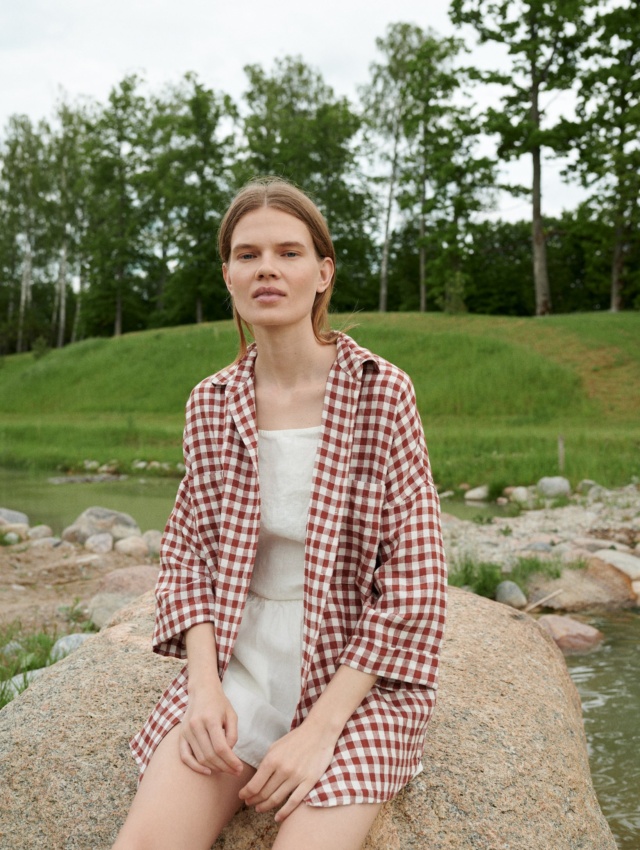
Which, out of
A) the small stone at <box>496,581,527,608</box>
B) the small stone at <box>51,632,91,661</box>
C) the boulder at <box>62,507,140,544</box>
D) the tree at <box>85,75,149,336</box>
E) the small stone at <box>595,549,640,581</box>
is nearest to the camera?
the small stone at <box>51,632,91,661</box>

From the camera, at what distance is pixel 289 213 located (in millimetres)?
Result: 2250

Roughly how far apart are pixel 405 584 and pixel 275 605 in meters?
0.35

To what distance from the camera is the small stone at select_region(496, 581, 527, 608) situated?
649 centimetres

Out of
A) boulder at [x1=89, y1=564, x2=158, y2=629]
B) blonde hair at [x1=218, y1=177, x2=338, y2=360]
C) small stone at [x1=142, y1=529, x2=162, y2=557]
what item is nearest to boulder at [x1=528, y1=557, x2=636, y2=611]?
boulder at [x1=89, y1=564, x2=158, y2=629]

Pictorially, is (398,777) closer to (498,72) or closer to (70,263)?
(498,72)

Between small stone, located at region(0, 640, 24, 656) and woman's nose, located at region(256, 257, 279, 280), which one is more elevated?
woman's nose, located at region(256, 257, 279, 280)

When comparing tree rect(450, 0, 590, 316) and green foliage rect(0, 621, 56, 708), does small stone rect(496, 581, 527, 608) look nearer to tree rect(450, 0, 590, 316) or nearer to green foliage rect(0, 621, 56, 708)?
green foliage rect(0, 621, 56, 708)

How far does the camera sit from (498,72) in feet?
100.0

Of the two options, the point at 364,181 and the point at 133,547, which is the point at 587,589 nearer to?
the point at 133,547

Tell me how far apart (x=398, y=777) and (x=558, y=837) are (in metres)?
0.60

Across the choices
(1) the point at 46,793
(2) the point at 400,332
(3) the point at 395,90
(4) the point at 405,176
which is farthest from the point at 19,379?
(1) the point at 46,793

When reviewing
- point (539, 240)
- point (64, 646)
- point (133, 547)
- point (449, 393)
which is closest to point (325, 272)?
point (64, 646)

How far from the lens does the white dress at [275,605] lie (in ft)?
6.70

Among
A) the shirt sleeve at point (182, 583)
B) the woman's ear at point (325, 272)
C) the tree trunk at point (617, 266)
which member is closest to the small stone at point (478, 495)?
the woman's ear at point (325, 272)
